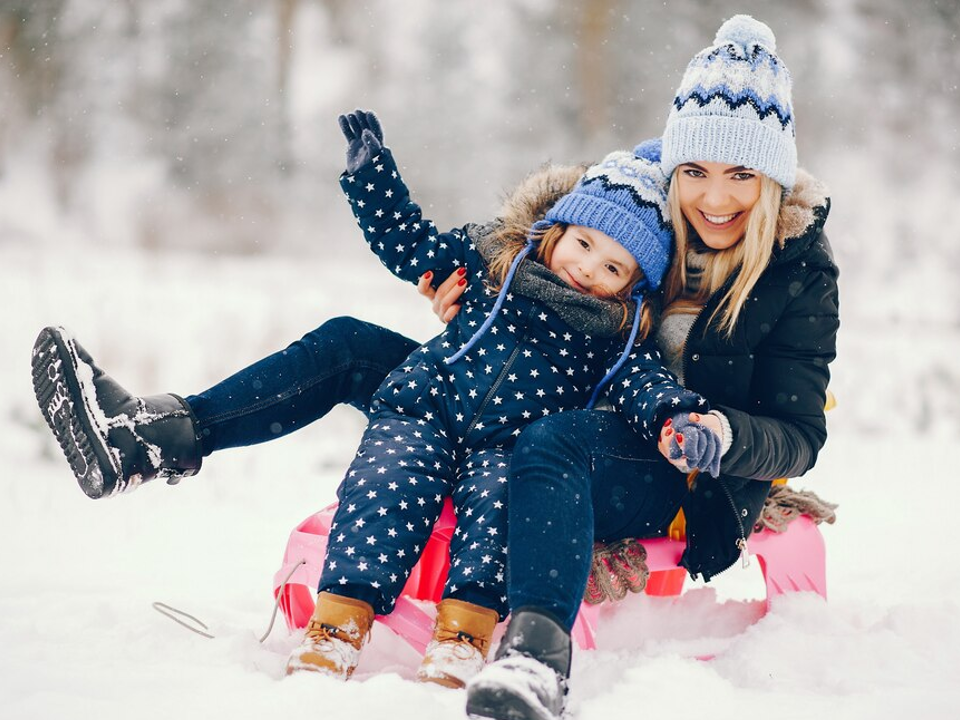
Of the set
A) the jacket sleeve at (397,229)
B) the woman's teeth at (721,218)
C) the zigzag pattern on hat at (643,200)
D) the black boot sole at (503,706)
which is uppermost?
the zigzag pattern on hat at (643,200)

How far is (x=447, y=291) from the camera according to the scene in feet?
7.33

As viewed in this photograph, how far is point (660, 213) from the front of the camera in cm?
220

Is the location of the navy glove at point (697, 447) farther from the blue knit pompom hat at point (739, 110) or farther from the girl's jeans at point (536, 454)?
the blue knit pompom hat at point (739, 110)

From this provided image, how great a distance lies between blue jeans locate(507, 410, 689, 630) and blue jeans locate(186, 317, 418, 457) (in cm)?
56

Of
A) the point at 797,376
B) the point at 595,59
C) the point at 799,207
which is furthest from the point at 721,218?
the point at 595,59

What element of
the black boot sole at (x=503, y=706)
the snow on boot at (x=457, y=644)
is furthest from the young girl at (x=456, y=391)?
the black boot sole at (x=503, y=706)

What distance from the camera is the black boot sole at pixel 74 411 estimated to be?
184 centimetres

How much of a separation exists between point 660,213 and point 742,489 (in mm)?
664

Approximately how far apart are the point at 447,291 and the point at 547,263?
242 millimetres

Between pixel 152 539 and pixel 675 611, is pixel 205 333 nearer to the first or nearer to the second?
pixel 152 539

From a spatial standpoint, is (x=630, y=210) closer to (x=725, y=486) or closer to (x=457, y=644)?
(x=725, y=486)

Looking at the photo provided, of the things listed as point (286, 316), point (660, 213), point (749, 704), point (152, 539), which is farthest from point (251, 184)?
point (749, 704)

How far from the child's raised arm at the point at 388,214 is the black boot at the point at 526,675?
0.98 metres

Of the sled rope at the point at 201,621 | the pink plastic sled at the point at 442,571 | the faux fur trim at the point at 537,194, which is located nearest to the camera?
the pink plastic sled at the point at 442,571
